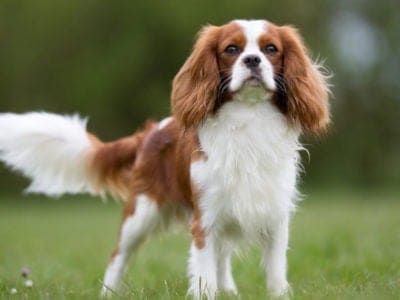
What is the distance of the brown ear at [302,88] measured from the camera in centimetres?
608

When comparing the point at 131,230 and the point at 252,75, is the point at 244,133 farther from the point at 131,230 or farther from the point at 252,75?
the point at 131,230

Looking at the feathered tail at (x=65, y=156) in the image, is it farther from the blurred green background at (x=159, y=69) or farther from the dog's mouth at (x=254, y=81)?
the blurred green background at (x=159, y=69)

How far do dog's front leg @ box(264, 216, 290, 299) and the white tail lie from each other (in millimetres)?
2223

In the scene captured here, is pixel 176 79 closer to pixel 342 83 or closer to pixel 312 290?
pixel 312 290

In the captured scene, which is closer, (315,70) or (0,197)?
(315,70)

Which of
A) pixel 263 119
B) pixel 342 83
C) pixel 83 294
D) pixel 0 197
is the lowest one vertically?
pixel 0 197

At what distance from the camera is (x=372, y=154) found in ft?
91.7

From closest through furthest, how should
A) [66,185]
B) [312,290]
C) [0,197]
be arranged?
[312,290]
[66,185]
[0,197]

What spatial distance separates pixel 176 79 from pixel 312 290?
1.77m

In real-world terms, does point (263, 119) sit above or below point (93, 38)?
above

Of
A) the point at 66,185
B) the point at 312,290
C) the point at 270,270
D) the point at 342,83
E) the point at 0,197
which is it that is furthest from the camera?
Answer: the point at 342,83

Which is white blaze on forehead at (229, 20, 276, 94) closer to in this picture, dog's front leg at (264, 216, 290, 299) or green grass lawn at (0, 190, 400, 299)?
dog's front leg at (264, 216, 290, 299)

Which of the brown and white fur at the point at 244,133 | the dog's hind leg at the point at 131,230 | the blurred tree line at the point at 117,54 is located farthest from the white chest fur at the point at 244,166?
the blurred tree line at the point at 117,54

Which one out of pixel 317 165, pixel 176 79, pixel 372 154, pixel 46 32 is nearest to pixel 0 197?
pixel 46 32
